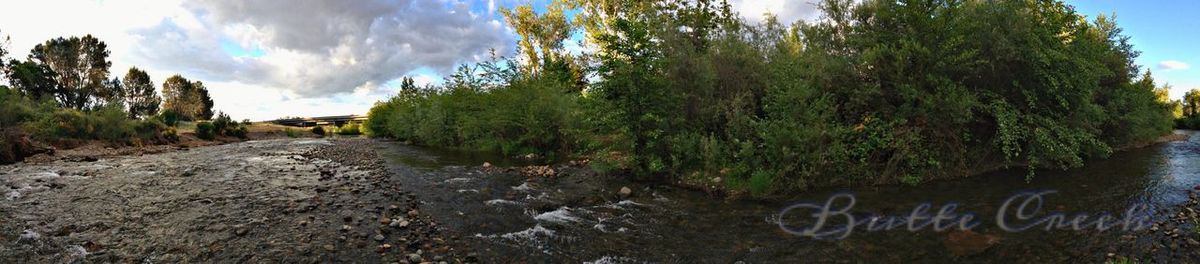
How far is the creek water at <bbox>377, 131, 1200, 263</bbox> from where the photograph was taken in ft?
26.6

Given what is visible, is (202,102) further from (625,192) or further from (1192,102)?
(1192,102)

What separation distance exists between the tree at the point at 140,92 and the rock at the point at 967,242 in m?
100

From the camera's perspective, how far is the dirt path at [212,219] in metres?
7.97

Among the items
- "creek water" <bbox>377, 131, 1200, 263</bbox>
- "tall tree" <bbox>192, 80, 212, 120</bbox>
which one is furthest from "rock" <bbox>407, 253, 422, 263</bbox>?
"tall tree" <bbox>192, 80, 212, 120</bbox>

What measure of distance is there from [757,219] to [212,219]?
10.9 metres

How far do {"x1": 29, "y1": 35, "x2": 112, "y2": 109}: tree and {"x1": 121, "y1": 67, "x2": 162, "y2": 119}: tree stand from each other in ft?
28.7

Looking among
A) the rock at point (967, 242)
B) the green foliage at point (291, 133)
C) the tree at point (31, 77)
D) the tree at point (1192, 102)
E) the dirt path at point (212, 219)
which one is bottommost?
the rock at point (967, 242)

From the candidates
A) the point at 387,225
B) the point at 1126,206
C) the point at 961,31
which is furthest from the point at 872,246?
the point at 961,31

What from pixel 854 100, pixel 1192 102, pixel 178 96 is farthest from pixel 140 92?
pixel 1192 102

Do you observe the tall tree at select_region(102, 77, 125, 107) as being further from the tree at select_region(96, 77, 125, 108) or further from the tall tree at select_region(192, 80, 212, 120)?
the tall tree at select_region(192, 80, 212, 120)

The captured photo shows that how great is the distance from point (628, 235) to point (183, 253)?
707 centimetres

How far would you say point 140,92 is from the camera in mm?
82000

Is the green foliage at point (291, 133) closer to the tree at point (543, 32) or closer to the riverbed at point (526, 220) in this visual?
the tree at point (543, 32)

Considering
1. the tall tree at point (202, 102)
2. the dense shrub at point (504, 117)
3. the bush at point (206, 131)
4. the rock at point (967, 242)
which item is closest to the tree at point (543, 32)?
the dense shrub at point (504, 117)
